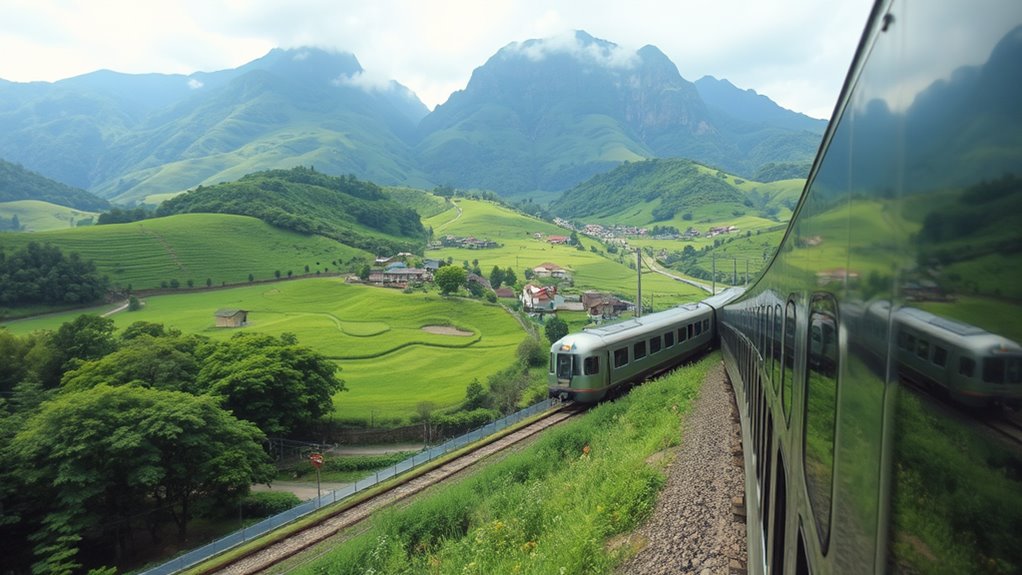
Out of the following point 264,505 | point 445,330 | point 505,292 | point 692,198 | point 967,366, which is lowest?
point 264,505

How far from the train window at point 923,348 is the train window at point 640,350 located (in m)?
16.3

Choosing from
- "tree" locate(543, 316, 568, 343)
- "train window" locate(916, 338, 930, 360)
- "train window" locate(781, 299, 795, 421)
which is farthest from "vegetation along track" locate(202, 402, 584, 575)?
"tree" locate(543, 316, 568, 343)

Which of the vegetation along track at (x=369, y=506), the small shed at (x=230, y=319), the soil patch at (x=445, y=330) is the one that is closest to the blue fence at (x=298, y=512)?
the vegetation along track at (x=369, y=506)

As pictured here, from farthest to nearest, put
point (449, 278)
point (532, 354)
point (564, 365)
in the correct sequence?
1. point (449, 278)
2. point (532, 354)
3. point (564, 365)

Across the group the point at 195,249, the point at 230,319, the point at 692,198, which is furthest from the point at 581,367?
the point at 692,198

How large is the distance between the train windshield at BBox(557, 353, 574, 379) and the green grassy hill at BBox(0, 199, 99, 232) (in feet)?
520

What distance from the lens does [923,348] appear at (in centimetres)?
126

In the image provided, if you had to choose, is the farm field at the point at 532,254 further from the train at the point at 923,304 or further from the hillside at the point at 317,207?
the train at the point at 923,304

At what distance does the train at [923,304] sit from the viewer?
972mm

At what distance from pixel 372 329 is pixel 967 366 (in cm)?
5712

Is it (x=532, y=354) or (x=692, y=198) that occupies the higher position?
(x=692, y=198)

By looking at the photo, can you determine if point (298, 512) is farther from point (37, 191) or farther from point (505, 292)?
A: point (37, 191)

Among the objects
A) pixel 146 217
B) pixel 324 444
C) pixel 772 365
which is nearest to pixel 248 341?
pixel 324 444

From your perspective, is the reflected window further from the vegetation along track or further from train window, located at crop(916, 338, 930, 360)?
train window, located at crop(916, 338, 930, 360)
